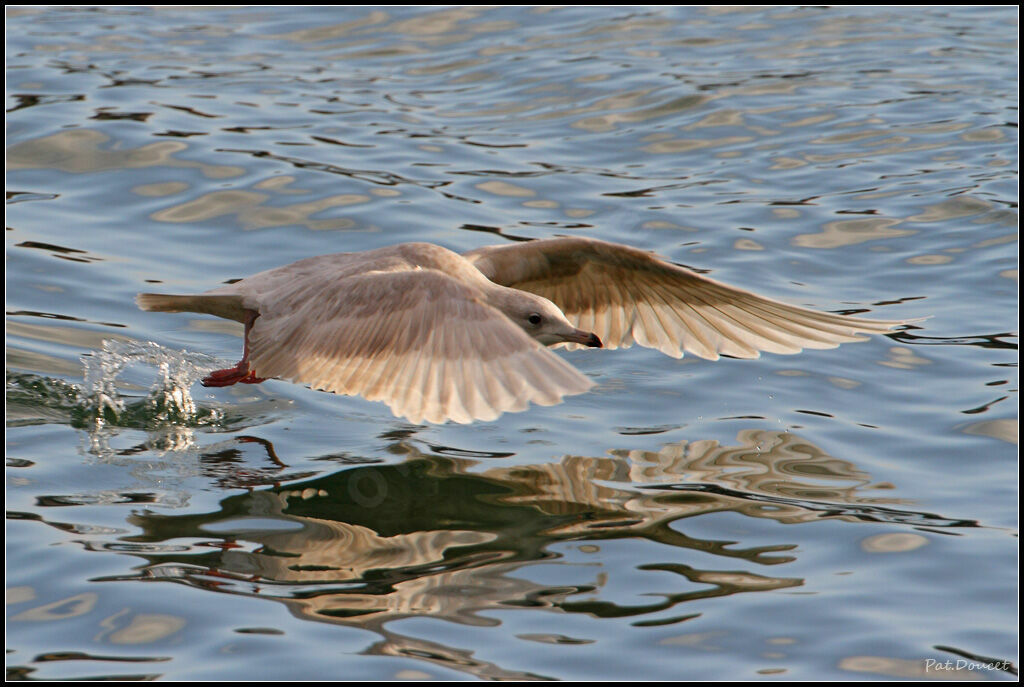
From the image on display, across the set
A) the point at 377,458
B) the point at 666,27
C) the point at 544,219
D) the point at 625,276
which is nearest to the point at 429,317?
the point at 377,458

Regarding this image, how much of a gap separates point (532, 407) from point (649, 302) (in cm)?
95

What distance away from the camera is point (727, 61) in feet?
48.1

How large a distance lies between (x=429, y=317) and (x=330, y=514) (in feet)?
3.34

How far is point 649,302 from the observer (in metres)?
7.83

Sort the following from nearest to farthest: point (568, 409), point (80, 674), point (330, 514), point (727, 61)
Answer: point (80, 674), point (330, 514), point (568, 409), point (727, 61)

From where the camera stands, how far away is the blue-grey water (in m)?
4.99

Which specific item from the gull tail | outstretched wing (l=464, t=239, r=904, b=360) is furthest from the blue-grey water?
the gull tail

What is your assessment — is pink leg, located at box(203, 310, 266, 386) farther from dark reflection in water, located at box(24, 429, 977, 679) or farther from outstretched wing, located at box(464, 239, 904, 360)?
outstretched wing, located at box(464, 239, 904, 360)

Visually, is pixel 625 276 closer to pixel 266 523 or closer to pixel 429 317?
pixel 429 317

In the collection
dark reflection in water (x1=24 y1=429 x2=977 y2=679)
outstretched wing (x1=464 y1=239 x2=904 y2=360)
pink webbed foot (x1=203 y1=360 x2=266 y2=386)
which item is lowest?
dark reflection in water (x1=24 y1=429 x2=977 y2=679)

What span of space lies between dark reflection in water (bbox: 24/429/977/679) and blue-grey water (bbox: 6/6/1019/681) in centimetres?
2

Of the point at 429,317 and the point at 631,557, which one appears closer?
the point at 631,557

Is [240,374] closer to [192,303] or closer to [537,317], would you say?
[192,303]

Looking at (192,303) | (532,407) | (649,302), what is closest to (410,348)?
(192,303)
